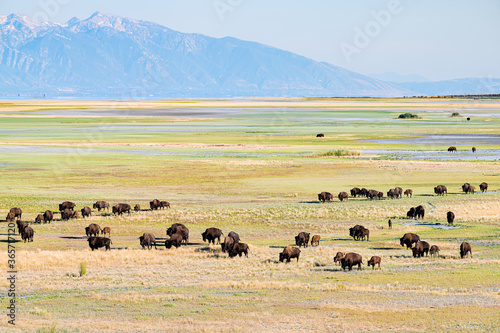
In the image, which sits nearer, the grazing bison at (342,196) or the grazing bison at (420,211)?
the grazing bison at (420,211)

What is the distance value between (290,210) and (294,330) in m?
23.7

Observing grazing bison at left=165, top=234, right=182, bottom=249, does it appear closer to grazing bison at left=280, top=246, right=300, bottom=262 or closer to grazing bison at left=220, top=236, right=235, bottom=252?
grazing bison at left=220, top=236, right=235, bottom=252

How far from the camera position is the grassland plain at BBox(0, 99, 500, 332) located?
1934 centimetres

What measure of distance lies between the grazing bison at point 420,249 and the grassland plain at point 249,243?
0.78 metres

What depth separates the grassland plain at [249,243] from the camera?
1934cm

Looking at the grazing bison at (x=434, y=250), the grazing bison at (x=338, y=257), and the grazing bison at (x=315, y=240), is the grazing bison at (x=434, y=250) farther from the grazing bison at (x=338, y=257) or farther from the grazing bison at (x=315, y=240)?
the grazing bison at (x=315, y=240)

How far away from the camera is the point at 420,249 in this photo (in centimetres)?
2902

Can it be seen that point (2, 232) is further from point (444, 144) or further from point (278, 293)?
point (444, 144)

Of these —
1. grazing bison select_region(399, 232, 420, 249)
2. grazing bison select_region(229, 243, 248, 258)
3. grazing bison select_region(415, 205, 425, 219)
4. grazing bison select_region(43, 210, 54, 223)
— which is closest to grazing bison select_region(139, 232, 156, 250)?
grazing bison select_region(229, 243, 248, 258)

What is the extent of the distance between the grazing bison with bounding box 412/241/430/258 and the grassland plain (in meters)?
0.78

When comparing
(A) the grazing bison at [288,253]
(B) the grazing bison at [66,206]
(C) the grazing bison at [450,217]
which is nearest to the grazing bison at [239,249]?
(A) the grazing bison at [288,253]

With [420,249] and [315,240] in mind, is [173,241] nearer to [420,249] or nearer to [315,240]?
[315,240]

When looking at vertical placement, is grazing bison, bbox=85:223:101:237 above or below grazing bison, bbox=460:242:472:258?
above

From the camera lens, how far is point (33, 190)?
49.3 meters
